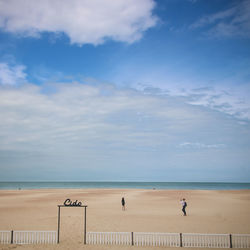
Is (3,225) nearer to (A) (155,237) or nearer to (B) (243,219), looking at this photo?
(A) (155,237)

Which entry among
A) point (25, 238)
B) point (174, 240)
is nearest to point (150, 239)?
point (174, 240)

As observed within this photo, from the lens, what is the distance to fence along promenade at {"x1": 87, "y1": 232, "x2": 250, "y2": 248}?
1404cm

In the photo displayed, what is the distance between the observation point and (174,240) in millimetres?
14703

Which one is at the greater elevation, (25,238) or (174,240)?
(25,238)

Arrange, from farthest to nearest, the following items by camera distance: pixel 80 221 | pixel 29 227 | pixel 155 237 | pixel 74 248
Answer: pixel 80 221 → pixel 29 227 → pixel 155 237 → pixel 74 248

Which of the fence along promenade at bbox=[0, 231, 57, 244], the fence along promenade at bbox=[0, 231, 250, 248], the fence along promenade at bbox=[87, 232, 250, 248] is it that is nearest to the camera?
the fence along promenade at bbox=[87, 232, 250, 248]

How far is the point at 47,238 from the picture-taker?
49.5 feet

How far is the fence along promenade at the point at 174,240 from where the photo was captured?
14.0 metres

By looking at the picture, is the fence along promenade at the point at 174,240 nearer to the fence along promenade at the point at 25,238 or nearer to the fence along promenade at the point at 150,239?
the fence along promenade at the point at 150,239

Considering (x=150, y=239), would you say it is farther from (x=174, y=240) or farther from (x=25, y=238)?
(x=25, y=238)

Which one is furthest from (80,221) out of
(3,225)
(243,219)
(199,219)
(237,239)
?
(243,219)

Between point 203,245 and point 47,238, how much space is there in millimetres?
9925

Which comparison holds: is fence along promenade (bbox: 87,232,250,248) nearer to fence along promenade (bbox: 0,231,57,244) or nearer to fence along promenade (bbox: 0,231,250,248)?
fence along promenade (bbox: 0,231,250,248)

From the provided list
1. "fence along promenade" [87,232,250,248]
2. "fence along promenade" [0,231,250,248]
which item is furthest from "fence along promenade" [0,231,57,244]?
"fence along promenade" [87,232,250,248]
